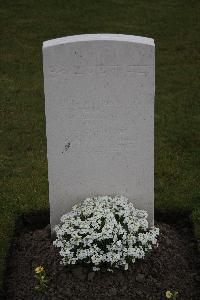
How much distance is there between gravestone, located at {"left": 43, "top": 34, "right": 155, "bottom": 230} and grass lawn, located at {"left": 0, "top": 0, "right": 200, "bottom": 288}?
3.23 feet

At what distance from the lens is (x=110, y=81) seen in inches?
183

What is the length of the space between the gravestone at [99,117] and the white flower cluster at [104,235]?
0.66 feet

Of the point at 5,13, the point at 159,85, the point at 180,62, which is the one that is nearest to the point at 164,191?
the point at 159,85

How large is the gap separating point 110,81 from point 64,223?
1311 millimetres

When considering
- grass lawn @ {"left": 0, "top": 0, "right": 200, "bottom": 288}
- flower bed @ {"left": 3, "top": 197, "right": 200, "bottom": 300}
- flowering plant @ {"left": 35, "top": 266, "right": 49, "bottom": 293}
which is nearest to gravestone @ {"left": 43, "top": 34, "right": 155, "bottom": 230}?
flower bed @ {"left": 3, "top": 197, "right": 200, "bottom": 300}

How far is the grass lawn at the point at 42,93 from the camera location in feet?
20.7

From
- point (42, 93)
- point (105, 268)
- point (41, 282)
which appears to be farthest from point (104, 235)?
point (42, 93)

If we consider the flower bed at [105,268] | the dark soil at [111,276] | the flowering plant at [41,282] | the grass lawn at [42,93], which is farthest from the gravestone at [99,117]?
the grass lawn at [42,93]

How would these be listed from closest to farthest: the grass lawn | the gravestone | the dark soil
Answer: the gravestone < the dark soil < the grass lawn

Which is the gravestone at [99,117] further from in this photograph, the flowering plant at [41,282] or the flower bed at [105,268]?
the flowering plant at [41,282]

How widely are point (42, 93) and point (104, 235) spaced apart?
469 cm

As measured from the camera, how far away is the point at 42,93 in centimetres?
891

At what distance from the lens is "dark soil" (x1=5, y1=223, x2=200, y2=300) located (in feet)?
15.3

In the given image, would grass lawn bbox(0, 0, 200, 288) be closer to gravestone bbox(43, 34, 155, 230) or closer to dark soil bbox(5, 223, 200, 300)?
dark soil bbox(5, 223, 200, 300)
